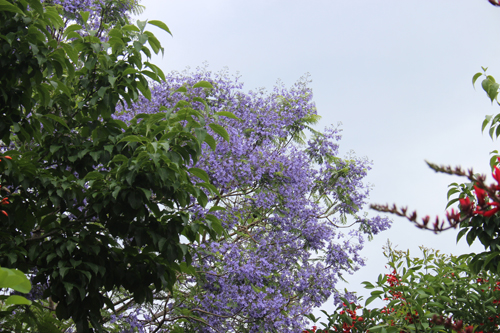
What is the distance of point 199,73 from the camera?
9.59m

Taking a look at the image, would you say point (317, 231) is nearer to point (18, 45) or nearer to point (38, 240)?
point (38, 240)

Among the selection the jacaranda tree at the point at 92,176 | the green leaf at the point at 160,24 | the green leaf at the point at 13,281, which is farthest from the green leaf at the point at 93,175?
the green leaf at the point at 13,281

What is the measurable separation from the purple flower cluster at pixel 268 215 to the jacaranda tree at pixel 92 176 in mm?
2647

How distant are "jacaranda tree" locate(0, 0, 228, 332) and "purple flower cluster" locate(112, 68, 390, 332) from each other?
104 inches

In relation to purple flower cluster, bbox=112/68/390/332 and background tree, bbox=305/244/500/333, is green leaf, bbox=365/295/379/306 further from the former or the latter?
purple flower cluster, bbox=112/68/390/332

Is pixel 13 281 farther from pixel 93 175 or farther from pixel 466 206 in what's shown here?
pixel 93 175

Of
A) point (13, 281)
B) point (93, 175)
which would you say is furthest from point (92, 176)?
point (13, 281)

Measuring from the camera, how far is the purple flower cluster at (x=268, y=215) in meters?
8.26

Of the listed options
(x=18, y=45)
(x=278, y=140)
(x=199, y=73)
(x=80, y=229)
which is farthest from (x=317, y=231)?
(x=18, y=45)

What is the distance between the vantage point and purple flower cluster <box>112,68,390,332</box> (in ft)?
27.1

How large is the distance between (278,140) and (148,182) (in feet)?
20.5

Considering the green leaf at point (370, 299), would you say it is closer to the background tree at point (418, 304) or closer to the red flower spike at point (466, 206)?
the background tree at point (418, 304)

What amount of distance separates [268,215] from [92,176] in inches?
230

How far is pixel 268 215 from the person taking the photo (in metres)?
9.91
